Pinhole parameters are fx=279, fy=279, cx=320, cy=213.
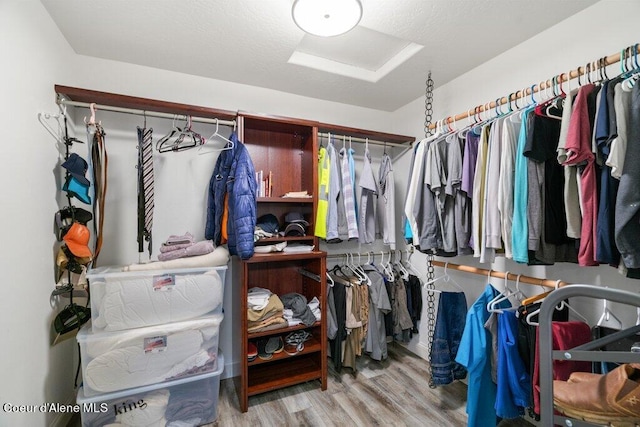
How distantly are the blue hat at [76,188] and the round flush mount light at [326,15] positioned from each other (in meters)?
1.50

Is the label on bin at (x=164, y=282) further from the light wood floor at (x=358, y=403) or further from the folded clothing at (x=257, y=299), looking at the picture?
the light wood floor at (x=358, y=403)

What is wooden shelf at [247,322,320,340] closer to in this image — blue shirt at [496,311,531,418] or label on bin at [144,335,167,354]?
label on bin at [144,335,167,354]

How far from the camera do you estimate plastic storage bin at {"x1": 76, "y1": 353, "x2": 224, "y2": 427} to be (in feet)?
4.94

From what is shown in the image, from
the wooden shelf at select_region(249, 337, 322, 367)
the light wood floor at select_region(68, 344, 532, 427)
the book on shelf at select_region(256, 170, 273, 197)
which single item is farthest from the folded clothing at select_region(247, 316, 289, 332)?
the book on shelf at select_region(256, 170, 273, 197)

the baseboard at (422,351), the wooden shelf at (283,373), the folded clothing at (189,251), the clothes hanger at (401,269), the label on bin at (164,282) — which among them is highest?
the folded clothing at (189,251)

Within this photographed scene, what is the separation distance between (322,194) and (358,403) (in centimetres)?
155

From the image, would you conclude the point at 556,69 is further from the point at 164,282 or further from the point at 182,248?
the point at 164,282

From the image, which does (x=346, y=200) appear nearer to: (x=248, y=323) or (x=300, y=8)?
(x=248, y=323)

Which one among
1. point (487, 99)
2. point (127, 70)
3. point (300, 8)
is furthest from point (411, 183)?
point (127, 70)

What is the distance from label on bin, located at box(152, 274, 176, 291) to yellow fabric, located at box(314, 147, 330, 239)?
1041 mm

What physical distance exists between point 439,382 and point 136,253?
2.32 m

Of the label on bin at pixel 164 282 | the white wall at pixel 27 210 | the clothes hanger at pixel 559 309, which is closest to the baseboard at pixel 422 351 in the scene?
the clothes hanger at pixel 559 309

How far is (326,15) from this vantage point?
139 centimetres

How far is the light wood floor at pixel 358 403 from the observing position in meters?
1.79
